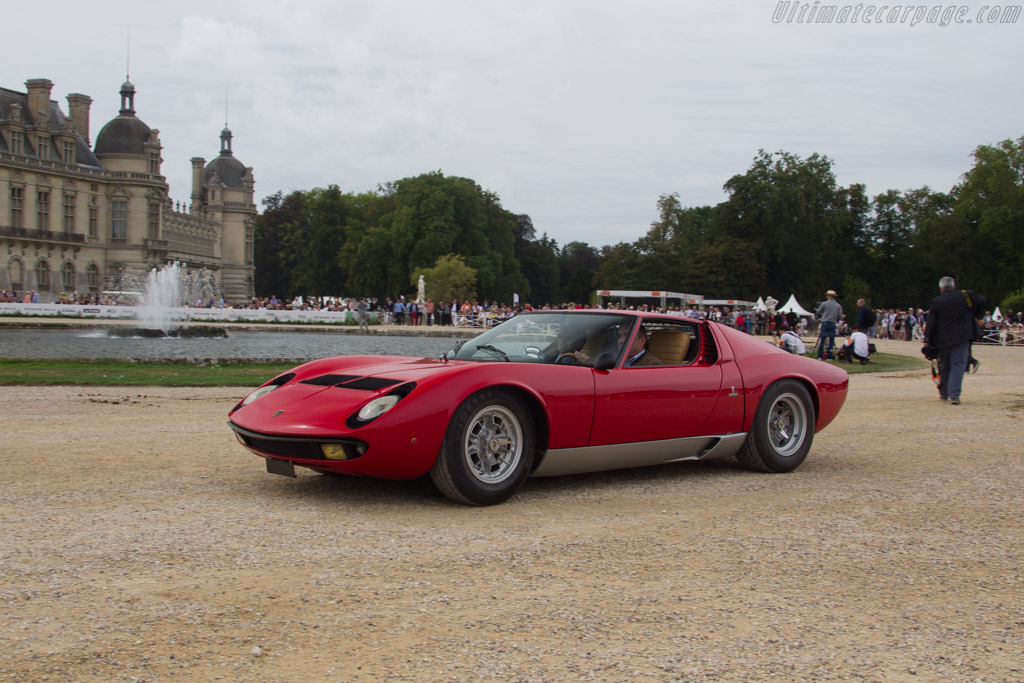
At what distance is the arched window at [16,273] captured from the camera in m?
70.3

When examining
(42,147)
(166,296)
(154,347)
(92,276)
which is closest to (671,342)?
(154,347)

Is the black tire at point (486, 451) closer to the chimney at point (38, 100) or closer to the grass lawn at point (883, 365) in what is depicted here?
the grass lawn at point (883, 365)

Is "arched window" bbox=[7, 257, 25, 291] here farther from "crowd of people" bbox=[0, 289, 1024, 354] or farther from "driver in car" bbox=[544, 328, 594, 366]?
"driver in car" bbox=[544, 328, 594, 366]

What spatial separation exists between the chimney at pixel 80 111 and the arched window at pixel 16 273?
50.9 ft

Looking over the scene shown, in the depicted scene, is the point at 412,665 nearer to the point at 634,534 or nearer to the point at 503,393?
the point at 634,534

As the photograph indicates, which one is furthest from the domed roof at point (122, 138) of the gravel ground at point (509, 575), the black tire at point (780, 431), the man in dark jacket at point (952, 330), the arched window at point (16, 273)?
the black tire at point (780, 431)

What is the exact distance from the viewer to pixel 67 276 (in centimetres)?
7488

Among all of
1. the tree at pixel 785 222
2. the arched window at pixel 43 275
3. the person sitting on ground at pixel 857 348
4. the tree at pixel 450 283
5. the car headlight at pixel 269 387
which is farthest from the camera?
the tree at pixel 785 222

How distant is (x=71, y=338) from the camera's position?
31.8m

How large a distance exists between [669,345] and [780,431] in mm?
1347

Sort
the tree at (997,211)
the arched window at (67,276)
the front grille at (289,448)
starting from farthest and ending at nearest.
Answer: the tree at (997,211) → the arched window at (67,276) → the front grille at (289,448)

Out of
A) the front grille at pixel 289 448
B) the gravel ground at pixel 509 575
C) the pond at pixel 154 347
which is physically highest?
the front grille at pixel 289 448

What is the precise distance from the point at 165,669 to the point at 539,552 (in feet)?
7.22

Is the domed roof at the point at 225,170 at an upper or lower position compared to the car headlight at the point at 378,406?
upper
